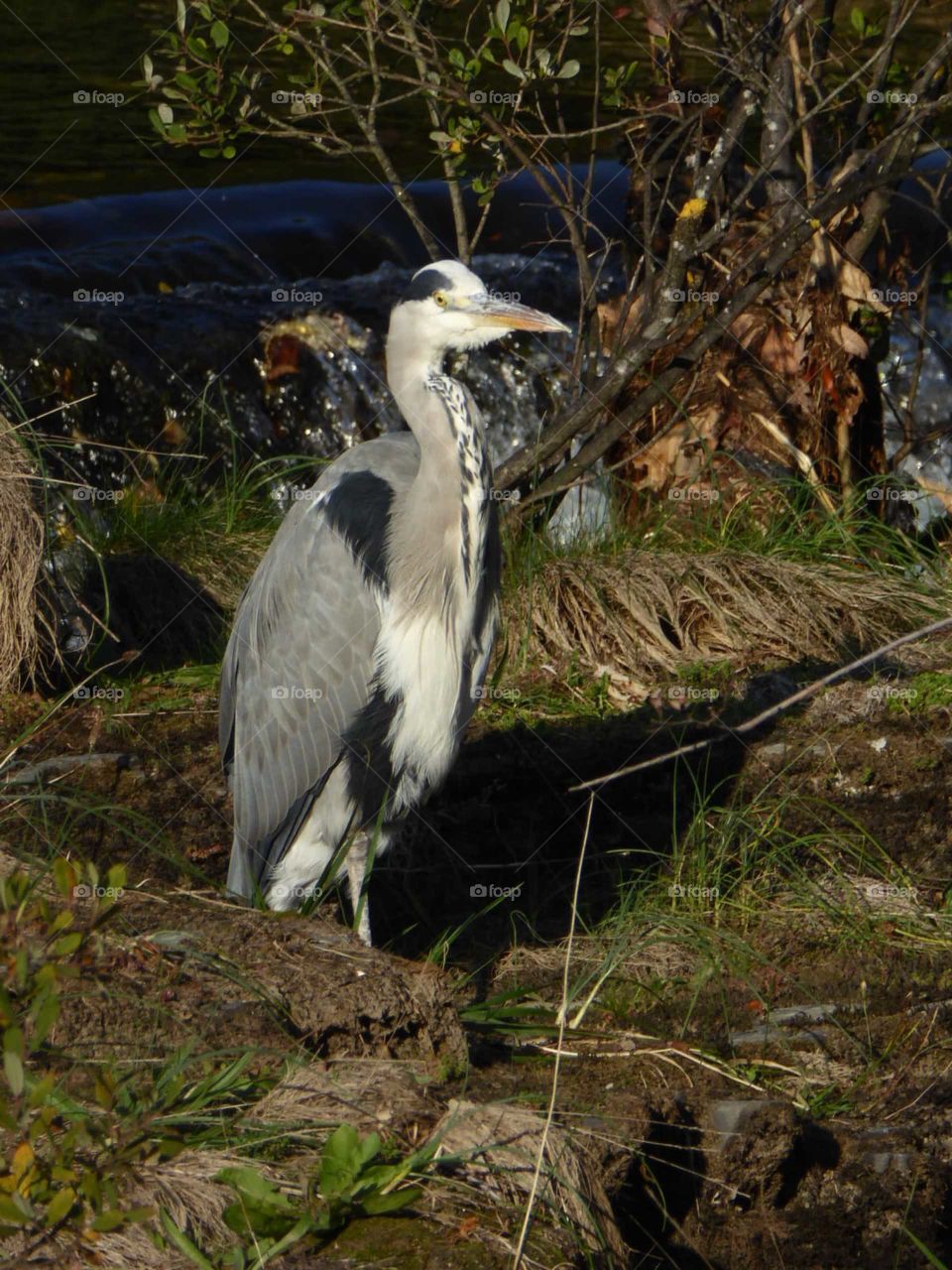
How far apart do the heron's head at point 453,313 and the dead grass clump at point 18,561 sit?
1.80m

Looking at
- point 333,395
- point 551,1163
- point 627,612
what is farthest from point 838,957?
point 333,395

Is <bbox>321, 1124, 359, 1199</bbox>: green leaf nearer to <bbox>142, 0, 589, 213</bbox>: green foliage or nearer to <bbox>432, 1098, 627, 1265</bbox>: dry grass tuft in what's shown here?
<bbox>432, 1098, 627, 1265</bbox>: dry grass tuft

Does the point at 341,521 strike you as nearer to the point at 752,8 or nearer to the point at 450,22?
the point at 450,22

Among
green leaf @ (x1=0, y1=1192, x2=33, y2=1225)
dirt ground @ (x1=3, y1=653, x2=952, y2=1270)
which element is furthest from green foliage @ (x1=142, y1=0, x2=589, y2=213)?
green leaf @ (x1=0, y1=1192, x2=33, y2=1225)

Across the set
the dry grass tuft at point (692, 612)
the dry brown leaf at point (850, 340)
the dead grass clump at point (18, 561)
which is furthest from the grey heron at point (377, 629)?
the dry brown leaf at point (850, 340)

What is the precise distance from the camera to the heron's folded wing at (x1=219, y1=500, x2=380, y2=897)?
436 centimetres

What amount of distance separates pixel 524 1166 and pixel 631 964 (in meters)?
1.37

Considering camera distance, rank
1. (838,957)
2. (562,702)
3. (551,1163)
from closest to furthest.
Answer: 1. (551,1163)
2. (838,957)
3. (562,702)

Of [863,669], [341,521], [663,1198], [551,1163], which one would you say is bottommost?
[863,669]

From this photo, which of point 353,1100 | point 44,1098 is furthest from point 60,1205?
point 353,1100

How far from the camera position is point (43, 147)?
36.3 feet

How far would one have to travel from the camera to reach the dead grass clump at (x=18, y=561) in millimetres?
5363

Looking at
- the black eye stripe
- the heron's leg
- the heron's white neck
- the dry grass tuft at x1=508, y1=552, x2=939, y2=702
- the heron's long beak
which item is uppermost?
the black eye stripe

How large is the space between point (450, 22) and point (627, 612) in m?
9.39
